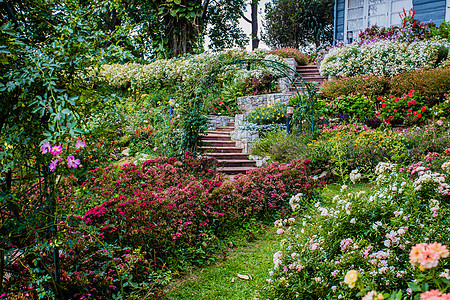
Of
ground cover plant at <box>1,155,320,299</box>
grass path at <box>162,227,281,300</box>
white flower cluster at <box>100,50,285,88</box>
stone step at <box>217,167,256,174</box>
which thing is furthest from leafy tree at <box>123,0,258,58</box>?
grass path at <box>162,227,281,300</box>

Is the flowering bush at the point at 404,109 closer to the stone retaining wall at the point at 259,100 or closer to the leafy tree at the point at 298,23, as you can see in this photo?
the stone retaining wall at the point at 259,100

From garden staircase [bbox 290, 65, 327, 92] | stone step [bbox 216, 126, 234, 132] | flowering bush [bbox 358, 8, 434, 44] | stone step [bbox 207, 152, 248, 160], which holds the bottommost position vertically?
stone step [bbox 207, 152, 248, 160]

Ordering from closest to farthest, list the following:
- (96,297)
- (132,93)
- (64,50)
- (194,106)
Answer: (64,50), (96,297), (194,106), (132,93)

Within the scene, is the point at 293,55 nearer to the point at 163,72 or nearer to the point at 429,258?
the point at 163,72

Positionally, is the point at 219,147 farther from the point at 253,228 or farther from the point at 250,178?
the point at 253,228

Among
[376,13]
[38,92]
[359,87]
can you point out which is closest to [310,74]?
[359,87]

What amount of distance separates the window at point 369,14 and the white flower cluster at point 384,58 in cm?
293

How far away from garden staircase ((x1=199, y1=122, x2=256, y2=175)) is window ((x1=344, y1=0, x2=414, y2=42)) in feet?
27.7

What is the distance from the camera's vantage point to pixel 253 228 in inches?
168

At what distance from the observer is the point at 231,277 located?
10.1 ft

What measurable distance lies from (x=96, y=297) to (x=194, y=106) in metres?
4.81

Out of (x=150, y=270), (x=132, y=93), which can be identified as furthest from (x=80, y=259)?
(x=132, y=93)

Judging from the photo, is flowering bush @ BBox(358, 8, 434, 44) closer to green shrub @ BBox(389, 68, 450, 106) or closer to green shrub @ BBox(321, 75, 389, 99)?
green shrub @ BBox(321, 75, 389, 99)

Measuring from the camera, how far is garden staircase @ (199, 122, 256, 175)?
7377 mm
